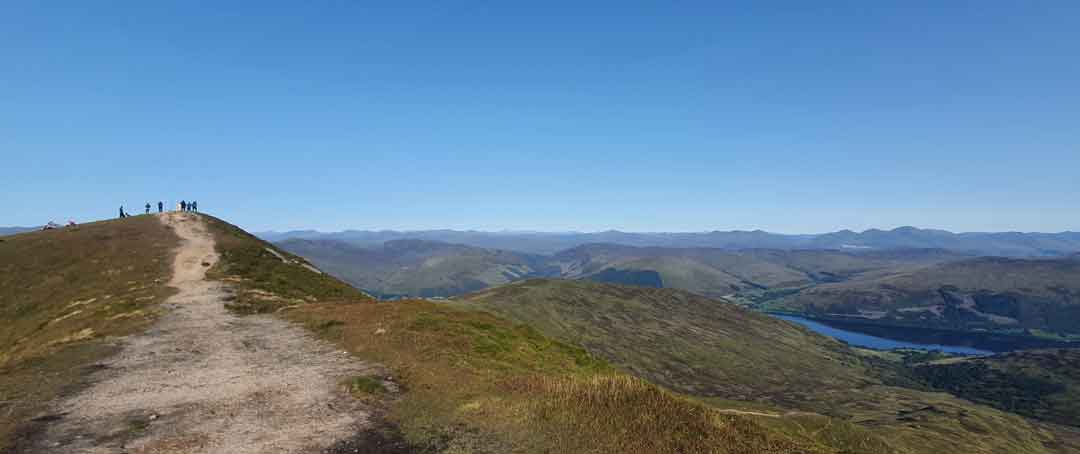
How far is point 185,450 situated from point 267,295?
46132 mm

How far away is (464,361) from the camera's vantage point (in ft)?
112

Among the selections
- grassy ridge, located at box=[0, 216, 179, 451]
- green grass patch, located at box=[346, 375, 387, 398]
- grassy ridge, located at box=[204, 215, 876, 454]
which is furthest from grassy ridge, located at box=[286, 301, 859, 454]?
grassy ridge, located at box=[0, 216, 179, 451]

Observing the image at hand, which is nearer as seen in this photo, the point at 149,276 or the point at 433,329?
the point at 433,329

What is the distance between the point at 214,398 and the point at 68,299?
53105 mm

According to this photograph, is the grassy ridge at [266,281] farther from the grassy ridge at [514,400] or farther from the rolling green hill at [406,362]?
the grassy ridge at [514,400]

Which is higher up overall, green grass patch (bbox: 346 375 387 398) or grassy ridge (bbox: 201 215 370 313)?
grassy ridge (bbox: 201 215 370 313)

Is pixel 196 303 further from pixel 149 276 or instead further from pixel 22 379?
pixel 22 379

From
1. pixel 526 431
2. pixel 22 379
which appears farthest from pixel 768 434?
pixel 22 379

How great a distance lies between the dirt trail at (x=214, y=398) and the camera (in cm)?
2122

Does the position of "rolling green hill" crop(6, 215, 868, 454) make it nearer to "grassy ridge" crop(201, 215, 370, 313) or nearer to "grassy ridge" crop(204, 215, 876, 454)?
"grassy ridge" crop(204, 215, 876, 454)

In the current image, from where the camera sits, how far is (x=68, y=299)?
62.4 metres

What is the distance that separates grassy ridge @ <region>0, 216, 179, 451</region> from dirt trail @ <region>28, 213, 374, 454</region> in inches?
83.2

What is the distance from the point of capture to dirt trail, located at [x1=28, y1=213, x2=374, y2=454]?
21.2 metres

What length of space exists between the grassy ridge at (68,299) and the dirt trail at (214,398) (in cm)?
211
